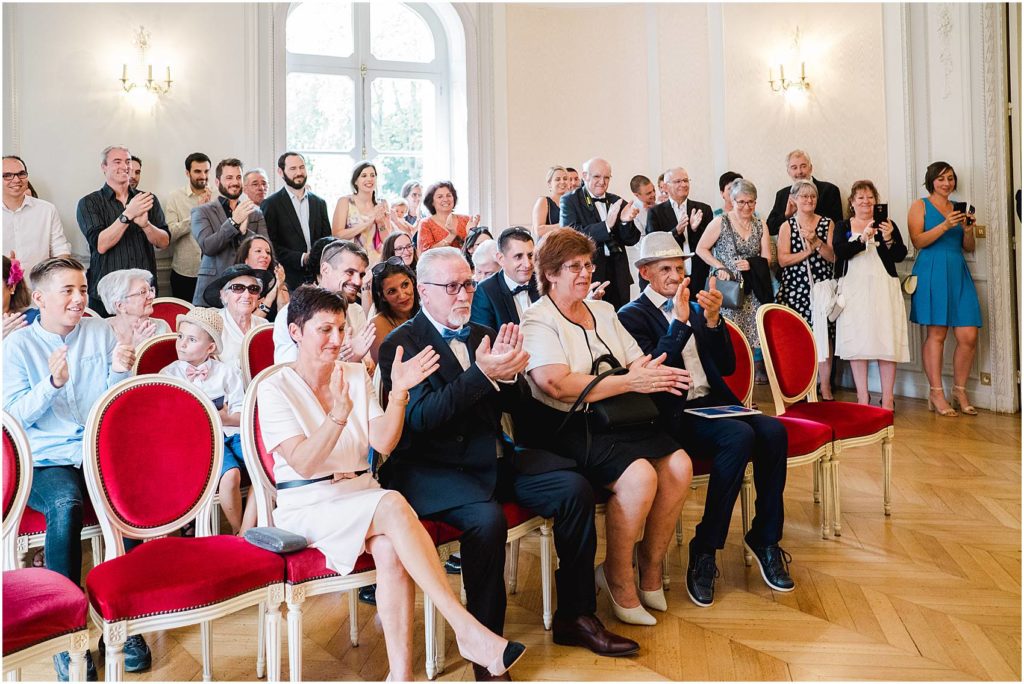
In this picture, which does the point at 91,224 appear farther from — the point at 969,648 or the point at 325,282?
the point at 969,648

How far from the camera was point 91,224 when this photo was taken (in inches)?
210

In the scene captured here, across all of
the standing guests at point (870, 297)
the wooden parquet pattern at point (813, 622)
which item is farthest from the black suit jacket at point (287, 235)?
the standing guests at point (870, 297)

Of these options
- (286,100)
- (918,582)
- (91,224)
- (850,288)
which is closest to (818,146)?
(850,288)

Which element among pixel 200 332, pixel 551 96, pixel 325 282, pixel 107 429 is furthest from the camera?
pixel 551 96

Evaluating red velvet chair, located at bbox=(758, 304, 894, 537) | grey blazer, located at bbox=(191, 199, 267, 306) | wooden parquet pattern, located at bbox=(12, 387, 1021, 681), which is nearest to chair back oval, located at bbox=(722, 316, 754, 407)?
red velvet chair, located at bbox=(758, 304, 894, 537)

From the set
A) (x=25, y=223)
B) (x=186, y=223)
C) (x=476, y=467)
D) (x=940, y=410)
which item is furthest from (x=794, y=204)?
(x=25, y=223)

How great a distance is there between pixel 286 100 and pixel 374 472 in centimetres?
513

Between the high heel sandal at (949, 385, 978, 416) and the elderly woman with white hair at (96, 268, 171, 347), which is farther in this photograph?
the high heel sandal at (949, 385, 978, 416)

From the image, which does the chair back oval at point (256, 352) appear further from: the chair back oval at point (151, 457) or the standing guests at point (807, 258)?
the standing guests at point (807, 258)

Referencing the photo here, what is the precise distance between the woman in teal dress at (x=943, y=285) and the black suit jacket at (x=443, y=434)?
439cm

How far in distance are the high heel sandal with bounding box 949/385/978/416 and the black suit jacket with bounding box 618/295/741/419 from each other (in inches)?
134

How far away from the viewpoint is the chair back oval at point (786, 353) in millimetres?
3893

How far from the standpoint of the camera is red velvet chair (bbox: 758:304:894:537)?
150 inches

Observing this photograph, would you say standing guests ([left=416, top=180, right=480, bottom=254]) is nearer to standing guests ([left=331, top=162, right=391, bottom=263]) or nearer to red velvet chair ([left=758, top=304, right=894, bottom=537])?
standing guests ([left=331, top=162, right=391, bottom=263])
